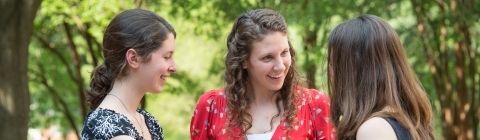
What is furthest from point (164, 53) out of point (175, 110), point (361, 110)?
point (175, 110)

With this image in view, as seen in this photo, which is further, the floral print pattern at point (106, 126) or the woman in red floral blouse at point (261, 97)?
the woman in red floral blouse at point (261, 97)

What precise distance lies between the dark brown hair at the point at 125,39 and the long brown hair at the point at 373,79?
2.68ft

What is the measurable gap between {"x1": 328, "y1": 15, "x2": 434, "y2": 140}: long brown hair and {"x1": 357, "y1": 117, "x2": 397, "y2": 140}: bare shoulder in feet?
0.25

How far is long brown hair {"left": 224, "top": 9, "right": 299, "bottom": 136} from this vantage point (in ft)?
16.2

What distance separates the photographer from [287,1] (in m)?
12.1

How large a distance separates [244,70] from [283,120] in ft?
1.37

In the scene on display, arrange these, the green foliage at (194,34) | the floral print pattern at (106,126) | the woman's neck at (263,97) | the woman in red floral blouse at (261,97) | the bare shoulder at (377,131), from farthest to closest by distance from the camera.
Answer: the green foliage at (194,34), the woman's neck at (263,97), the woman in red floral blouse at (261,97), the floral print pattern at (106,126), the bare shoulder at (377,131)

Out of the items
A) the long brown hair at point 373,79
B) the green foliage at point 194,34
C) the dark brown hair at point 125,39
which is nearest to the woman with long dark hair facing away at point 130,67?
the dark brown hair at point 125,39

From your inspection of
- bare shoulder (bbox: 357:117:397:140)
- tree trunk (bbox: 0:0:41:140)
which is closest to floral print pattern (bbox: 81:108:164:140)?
bare shoulder (bbox: 357:117:397:140)

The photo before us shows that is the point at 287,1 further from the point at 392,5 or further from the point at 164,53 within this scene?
the point at 164,53

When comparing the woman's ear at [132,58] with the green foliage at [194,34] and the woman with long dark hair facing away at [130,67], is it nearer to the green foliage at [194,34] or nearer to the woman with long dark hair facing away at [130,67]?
the woman with long dark hair facing away at [130,67]

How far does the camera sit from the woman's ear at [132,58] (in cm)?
386

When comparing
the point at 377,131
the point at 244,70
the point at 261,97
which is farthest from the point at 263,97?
the point at 377,131

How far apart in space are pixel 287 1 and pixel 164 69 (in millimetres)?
8338
